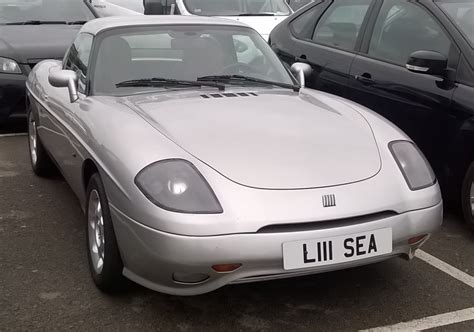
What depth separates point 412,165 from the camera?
3025 mm

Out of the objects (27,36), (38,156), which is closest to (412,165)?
(38,156)

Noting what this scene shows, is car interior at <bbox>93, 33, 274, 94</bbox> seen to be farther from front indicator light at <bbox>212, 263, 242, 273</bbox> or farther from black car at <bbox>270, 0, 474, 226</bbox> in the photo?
front indicator light at <bbox>212, 263, 242, 273</bbox>

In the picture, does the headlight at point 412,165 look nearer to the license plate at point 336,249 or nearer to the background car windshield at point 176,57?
the license plate at point 336,249

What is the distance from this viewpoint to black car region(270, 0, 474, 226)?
399 cm

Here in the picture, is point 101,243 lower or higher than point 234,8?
lower

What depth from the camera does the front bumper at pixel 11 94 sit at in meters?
6.31

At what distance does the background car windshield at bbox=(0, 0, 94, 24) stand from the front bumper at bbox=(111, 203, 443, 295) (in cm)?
540

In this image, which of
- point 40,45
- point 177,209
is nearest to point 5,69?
point 40,45

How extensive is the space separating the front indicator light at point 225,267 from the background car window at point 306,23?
11.7ft

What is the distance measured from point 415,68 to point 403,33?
21.0 inches

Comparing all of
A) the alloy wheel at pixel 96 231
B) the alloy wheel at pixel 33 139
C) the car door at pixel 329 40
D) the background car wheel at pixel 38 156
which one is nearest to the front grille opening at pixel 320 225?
the alloy wheel at pixel 96 231

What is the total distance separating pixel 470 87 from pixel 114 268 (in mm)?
2514

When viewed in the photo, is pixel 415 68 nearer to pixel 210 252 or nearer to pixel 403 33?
pixel 403 33

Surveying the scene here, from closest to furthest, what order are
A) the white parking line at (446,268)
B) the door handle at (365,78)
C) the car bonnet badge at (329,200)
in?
1. the car bonnet badge at (329,200)
2. the white parking line at (446,268)
3. the door handle at (365,78)
